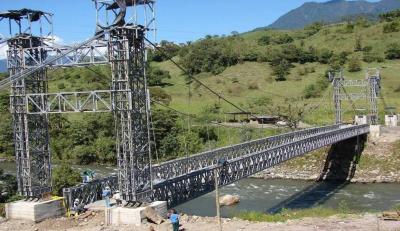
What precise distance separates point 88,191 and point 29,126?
2.99m

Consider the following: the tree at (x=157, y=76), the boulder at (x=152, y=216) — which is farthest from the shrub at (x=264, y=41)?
the boulder at (x=152, y=216)

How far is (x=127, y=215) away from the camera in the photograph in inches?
631

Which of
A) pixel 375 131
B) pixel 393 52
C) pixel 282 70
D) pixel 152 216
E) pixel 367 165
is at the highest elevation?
pixel 393 52

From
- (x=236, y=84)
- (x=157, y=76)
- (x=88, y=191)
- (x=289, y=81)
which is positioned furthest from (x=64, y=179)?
(x=157, y=76)

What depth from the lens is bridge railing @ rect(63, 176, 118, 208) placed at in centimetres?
1805

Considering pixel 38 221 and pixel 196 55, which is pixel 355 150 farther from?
pixel 196 55

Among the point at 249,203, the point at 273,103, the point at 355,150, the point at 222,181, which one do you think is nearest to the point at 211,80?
the point at 273,103

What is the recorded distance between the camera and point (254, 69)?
76.6 meters

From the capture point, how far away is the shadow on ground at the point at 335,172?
111 feet

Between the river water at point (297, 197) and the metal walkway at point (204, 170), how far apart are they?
309cm

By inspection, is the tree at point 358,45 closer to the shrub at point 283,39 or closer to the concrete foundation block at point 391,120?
the shrub at point 283,39

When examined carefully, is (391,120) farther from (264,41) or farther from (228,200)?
(264,41)

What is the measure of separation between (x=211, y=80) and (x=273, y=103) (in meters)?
16.0

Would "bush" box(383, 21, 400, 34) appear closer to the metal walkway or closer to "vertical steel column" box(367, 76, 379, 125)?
"vertical steel column" box(367, 76, 379, 125)
